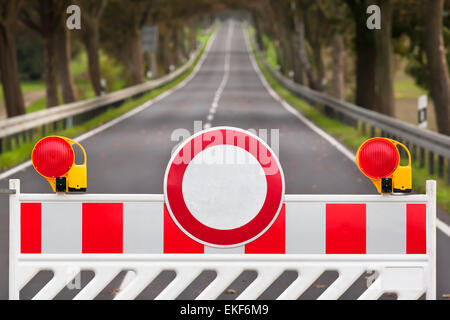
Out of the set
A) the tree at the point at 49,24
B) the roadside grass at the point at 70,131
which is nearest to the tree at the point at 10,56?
the roadside grass at the point at 70,131

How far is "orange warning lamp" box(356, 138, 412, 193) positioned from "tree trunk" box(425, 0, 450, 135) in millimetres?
16021

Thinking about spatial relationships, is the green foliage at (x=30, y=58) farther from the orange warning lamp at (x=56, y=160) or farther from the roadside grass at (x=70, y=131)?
the orange warning lamp at (x=56, y=160)

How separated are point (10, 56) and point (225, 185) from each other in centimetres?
2367

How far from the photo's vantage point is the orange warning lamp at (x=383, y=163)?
16.7 ft

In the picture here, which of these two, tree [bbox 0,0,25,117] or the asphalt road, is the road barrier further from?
tree [bbox 0,0,25,117]

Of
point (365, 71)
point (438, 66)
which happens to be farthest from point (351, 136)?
point (365, 71)

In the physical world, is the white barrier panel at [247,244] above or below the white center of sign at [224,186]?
below

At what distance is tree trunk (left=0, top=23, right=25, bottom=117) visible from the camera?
27469 mm

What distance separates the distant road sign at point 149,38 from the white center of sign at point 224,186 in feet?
185

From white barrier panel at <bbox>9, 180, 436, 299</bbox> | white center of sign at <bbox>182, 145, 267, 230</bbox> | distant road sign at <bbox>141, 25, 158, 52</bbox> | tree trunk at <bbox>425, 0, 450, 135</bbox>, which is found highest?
distant road sign at <bbox>141, 25, 158, 52</bbox>

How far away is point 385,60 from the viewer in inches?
1032

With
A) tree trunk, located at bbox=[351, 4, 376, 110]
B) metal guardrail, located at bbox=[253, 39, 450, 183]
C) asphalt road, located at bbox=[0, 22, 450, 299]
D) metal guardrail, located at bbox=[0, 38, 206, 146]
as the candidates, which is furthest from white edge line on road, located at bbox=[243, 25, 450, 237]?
metal guardrail, located at bbox=[0, 38, 206, 146]

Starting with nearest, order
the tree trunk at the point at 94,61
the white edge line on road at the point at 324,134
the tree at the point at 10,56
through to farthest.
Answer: the white edge line on road at the point at 324,134 < the tree at the point at 10,56 < the tree trunk at the point at 94,61
